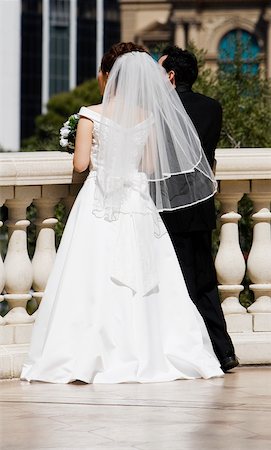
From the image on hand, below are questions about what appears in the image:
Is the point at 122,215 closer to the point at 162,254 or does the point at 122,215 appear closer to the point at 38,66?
the point at 162,254

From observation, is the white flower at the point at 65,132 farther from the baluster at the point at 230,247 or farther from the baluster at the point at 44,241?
the baluster at the point at 230,247

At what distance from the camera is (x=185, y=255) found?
8289mm

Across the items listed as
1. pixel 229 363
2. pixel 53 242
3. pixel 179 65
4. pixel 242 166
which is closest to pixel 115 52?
pixel 179 65

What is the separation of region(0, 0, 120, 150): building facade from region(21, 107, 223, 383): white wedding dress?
10012 cm

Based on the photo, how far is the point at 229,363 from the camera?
325 inches

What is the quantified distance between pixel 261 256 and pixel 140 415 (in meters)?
2.05

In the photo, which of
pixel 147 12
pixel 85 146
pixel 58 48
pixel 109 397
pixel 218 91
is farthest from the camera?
pixel 58 48

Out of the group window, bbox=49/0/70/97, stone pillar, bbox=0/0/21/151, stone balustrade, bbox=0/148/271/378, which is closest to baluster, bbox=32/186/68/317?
stone balustrade, bbox=0/148/271/378

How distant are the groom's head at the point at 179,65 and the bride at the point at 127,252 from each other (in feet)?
0.44

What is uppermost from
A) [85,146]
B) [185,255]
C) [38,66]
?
[38,66]

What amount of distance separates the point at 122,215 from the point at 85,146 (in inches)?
16.0

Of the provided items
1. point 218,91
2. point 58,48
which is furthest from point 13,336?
point 58,48

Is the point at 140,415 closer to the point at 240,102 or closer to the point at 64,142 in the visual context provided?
the point at 64,142

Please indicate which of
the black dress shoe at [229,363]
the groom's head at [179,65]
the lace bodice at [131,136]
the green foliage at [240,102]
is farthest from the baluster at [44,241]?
the green foliage at [240,102]
